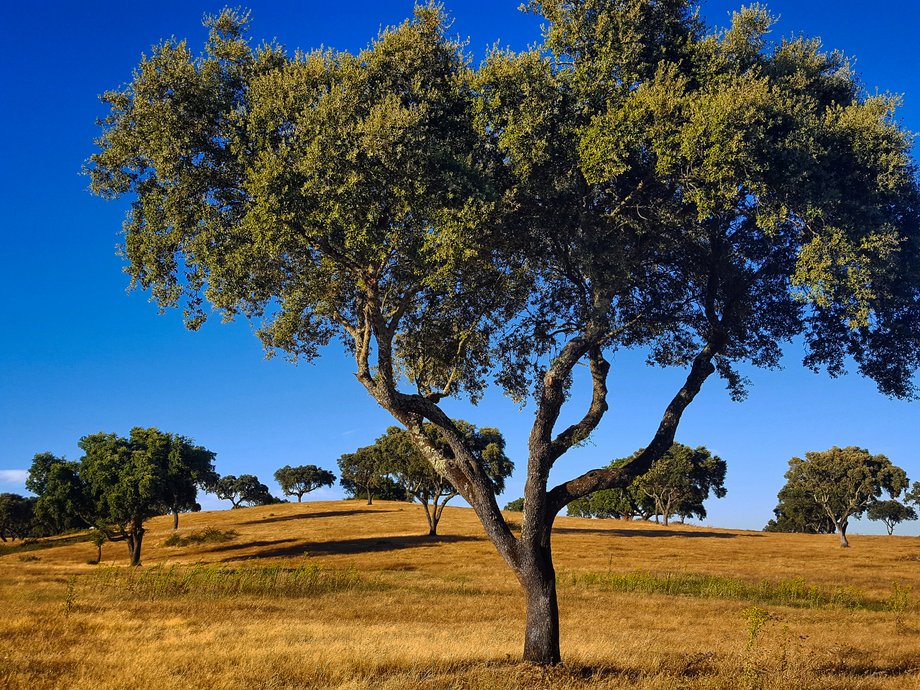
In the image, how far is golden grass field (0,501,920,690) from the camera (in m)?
14.5

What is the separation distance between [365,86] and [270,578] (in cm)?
2515

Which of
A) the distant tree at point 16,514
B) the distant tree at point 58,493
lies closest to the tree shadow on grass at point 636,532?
the distant tree at point 58,493

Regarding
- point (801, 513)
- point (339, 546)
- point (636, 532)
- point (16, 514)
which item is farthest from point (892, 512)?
point (16, 514)

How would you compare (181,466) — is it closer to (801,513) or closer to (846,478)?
(846,478)

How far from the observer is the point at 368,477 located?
117875mm

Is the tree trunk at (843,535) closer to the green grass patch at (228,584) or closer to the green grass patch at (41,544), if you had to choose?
the green grass patch at (228,584)

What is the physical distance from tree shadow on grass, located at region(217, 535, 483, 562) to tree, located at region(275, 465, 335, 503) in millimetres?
77050

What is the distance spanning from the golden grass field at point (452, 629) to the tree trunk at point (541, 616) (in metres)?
0.55

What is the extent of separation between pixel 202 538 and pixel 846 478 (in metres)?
77.2

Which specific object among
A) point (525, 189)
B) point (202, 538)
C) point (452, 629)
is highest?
point (525, 189)

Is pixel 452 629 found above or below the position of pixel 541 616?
below

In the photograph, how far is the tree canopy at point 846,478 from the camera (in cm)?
8475

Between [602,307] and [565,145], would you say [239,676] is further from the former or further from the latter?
[565,145]

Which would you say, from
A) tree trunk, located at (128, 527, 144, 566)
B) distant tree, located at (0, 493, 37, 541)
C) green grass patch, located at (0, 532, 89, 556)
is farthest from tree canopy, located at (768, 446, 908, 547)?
distant tree, located at (0, 493, 37, 541)
